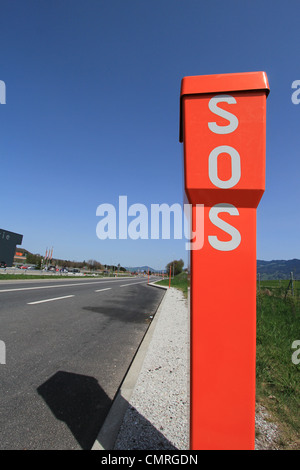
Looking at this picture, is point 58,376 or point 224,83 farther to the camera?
point 58,376

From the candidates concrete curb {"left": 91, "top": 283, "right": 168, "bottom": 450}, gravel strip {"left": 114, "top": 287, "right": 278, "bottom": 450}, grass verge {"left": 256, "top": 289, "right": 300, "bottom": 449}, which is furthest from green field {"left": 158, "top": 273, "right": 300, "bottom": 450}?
concrete curb {"left": 91, "top": 283, "right": 168, "bottom": 450}

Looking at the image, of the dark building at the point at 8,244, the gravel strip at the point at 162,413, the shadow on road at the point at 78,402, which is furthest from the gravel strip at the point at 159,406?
the dark building at the point at 8,244

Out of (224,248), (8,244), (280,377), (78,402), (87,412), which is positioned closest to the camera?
(224,248)

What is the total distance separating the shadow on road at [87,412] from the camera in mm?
1910

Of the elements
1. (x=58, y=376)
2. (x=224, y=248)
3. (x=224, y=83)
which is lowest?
(x=58, y=376)

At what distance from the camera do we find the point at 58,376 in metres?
3.13

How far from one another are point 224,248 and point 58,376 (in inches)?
126

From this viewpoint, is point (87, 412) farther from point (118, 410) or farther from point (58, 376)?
point (58, 376)

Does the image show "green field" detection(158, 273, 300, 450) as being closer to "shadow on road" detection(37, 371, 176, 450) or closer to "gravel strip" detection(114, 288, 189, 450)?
"gravel strip" detection(114, 288, 189, 450)

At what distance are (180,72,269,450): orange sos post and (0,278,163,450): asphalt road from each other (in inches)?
61.2

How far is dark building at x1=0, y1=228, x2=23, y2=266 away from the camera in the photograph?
51781mm

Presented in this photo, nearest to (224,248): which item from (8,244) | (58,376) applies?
(58,376)

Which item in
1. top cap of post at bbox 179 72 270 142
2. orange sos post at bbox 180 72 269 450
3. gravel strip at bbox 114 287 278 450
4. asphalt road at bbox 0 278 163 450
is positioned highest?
top cap of post at bbox 179 72 270 142
